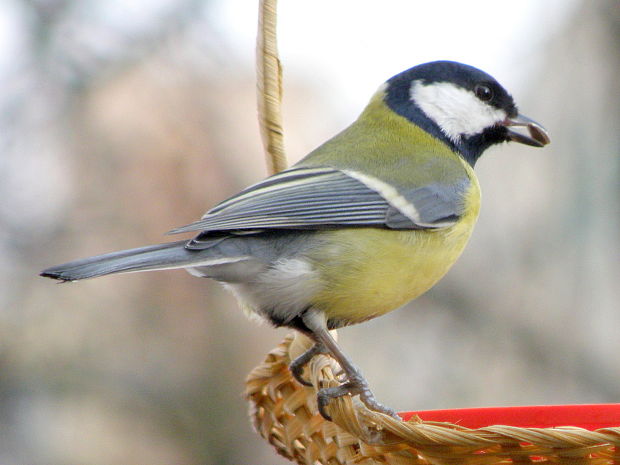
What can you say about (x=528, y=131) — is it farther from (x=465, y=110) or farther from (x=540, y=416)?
(x=540, y=416)

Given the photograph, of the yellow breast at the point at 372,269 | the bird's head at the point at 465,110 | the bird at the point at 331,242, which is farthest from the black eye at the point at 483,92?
the yellow breast at the point at 372,269

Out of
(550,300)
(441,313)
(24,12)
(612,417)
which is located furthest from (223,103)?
(612,417)

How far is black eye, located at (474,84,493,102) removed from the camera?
1.88 metres

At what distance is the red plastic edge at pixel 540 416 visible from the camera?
3.68ft

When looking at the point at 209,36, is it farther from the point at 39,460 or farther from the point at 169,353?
the point at 39,460

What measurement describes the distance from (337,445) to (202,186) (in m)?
1.81

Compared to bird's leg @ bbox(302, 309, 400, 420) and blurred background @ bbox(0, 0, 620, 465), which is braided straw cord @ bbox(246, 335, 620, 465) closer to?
bird's leg @ bbox(302, 309, 400, 420)

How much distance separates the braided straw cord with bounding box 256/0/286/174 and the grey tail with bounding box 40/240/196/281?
0.24m

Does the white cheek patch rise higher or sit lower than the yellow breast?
higher

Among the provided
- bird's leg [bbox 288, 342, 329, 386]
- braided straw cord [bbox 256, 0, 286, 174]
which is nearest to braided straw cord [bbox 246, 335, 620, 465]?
bird's leg [bbox 288, 342, 329, 386]

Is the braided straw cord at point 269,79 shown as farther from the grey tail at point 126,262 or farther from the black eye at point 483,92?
the black eye at point 483,92

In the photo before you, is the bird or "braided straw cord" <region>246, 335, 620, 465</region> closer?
"braided straw cord" <region>246, 335, 620, 465</region>

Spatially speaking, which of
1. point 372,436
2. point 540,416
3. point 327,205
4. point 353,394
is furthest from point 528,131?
point 372,436

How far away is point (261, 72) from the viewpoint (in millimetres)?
1373
